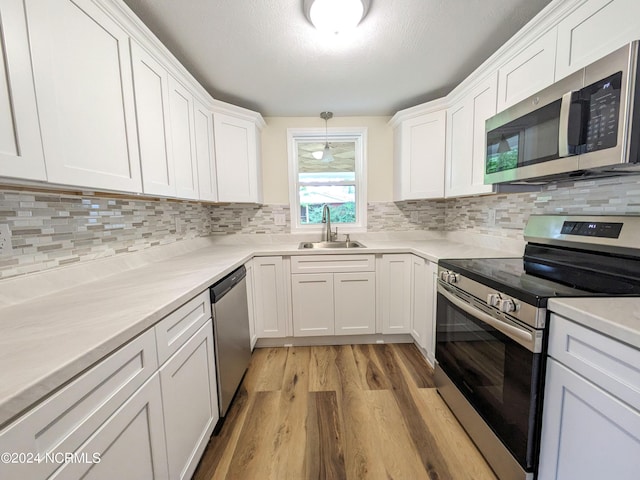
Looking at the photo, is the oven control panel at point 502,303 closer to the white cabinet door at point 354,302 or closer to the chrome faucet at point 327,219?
the white cabinet door at point 354,302

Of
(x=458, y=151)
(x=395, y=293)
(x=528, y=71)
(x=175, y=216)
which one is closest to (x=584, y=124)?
(x=528, y=71)

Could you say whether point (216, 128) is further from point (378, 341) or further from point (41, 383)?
point (378, 341)

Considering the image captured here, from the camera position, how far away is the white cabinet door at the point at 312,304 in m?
2.20

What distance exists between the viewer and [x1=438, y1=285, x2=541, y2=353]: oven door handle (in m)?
0.91

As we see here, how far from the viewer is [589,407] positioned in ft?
2.50

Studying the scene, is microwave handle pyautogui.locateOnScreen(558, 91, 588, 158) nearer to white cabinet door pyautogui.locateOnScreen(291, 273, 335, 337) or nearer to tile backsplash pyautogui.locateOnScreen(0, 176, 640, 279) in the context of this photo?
tile backsplash pyautogui.locateOnScreen(0, 176, 640, 279)

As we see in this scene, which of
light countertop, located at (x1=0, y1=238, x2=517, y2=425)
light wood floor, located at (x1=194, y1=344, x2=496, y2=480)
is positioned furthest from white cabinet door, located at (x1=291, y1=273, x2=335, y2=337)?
light countertop, located at (x1=0, y1=238, x2=517, y2=425)

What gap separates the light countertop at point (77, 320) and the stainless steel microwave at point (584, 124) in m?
1.63

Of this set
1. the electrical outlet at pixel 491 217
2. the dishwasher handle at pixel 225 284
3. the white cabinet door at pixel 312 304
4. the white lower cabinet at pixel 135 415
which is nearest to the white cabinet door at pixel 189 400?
the white lower cabinet at pixel 135 415

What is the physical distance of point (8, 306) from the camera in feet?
3.01

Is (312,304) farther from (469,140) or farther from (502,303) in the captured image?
(469,140)

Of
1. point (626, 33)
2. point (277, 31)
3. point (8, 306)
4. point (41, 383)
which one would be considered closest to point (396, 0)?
point (277, 31)

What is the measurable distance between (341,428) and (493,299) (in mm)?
1069

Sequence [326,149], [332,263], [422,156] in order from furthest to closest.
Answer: [326,149]
[422,156]
[332,263]
